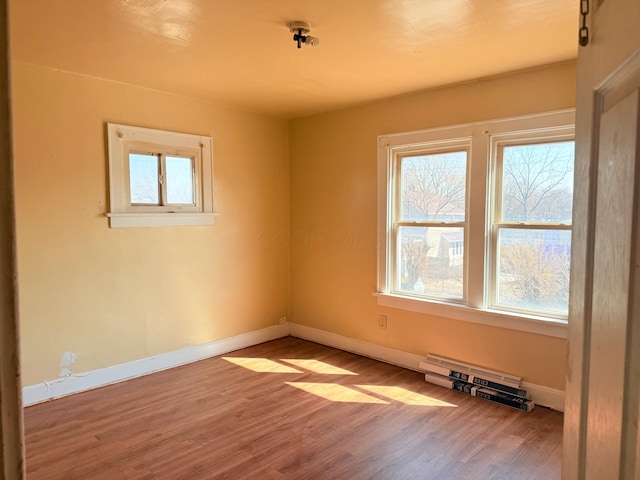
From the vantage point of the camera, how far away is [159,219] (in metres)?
3.77

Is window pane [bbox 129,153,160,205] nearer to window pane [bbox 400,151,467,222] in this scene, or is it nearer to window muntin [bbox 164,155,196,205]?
window muntin [bbox 164,155,196,205]

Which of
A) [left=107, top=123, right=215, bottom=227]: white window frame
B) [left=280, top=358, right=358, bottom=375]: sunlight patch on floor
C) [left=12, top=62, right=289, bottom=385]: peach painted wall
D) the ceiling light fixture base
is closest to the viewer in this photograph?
the ceiling light fixture base

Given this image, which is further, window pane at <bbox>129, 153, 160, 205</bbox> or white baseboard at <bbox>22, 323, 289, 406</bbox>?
window pane at <bbox>129, 153, 160, 205</bbox>

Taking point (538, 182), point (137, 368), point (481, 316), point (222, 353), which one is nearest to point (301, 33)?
point (538, 182)

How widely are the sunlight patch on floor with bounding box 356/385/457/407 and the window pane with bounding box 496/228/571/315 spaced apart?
0.92m

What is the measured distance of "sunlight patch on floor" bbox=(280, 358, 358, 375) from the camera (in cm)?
382

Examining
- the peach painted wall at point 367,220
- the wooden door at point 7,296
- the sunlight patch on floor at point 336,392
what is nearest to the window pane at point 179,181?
the peach painted wall at point 367,220

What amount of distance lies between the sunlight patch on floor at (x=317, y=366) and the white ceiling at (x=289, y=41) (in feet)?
8.09

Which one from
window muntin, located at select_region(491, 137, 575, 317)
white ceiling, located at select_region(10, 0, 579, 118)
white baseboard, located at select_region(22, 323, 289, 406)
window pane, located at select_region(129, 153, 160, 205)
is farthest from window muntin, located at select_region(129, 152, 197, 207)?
window muntin, located at select_region(491, 137, 575, 317)

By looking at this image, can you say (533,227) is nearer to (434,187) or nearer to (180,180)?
(434,187)

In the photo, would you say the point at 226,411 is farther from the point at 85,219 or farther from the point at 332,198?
the point at 332,198

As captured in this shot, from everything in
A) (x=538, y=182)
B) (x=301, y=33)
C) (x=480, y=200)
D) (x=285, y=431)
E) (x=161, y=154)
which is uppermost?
(x=301, y=33)

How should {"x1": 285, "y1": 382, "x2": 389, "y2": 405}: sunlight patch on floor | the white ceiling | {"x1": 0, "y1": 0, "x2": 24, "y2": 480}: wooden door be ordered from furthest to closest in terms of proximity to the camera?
{"x1": 285, "y1": 382, "x2": 389, "y2": 405}: sunlight patch on floor → the white ceiling → {"x1": 0, "y1": 0, "x2": 24, "y2": 480}: wooden door

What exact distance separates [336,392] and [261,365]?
0.91 m
